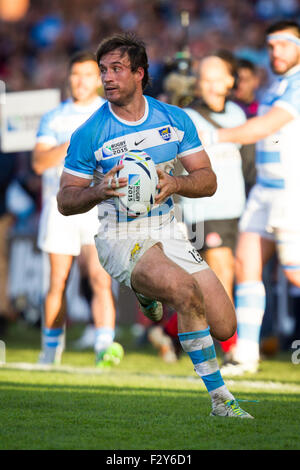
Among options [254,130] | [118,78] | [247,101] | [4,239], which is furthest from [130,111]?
[4,239]

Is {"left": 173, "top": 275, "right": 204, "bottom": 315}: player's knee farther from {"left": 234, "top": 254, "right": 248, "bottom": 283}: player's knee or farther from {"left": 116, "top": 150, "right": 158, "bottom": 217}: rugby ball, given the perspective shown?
{"left": 234, "top": 254, "right": 248, "bottom": 283}: player's knee

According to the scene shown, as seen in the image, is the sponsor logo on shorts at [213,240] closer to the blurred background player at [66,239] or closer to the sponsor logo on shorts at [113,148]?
the blurred background player at [66,239]

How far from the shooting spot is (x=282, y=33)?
311 inches

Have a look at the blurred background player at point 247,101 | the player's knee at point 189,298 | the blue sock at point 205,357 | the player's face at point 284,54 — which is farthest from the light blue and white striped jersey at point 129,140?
the blurred background player at point 247,101

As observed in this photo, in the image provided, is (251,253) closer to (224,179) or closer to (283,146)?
(224,179)

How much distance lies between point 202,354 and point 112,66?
184 centimetres

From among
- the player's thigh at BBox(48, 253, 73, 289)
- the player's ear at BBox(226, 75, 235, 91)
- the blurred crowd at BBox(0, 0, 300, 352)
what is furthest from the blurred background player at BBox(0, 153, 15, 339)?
the player's ear at BBox(226, 75, 235, 91)

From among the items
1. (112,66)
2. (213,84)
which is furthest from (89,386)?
(213,84)

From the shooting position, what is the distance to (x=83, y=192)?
530 cm

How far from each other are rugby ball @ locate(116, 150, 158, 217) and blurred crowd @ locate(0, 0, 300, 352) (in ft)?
15.4

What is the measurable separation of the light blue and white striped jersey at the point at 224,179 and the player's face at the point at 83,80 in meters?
0.93

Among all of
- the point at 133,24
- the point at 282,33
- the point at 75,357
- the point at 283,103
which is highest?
the point at 133,24
